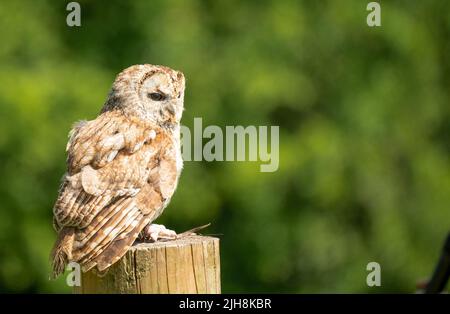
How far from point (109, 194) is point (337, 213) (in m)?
8.37

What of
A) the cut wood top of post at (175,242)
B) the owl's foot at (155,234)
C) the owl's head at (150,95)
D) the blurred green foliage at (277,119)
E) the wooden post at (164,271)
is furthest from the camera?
the blurred green foliage at (277,119)

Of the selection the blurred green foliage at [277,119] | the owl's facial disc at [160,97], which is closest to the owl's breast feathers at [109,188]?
the owl's facial disc at [160,97]

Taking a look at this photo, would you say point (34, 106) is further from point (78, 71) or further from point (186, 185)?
point (186, 185)

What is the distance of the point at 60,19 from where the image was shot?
12.8 metres

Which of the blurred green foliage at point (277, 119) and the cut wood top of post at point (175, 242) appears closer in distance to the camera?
the cut wood top of post at point (175, 242)

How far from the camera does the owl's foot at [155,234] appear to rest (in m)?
5.26

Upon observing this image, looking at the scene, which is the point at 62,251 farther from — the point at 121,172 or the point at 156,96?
the point at 156,96

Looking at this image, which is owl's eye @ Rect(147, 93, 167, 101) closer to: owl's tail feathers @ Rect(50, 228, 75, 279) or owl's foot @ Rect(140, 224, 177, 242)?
owl's foot @ Rect(140, 224, 177, 242)

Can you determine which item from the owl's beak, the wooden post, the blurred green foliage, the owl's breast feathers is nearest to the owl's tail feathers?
the owl's breast feathers

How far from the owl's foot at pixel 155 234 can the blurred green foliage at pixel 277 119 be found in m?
5.38

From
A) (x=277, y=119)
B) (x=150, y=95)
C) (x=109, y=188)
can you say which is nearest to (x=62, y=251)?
(x=109, y=188)

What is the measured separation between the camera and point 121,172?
5469 mm

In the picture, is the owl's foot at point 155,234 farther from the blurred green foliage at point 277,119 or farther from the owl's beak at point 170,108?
the blurred green foliage at point 277,119
